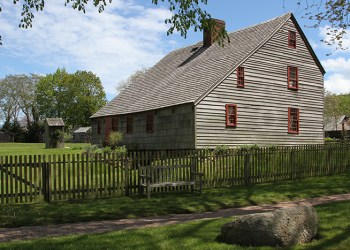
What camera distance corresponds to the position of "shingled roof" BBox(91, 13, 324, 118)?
26.4 metres

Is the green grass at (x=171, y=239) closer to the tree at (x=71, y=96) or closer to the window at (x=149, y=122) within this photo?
the window at (x=149, y=122)

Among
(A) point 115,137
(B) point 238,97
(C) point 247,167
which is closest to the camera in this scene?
(C) point 247,167

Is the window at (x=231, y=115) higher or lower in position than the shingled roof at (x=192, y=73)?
lower

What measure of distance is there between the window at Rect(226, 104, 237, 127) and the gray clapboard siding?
294 mm

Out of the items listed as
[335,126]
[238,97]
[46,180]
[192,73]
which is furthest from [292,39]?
[335,126]

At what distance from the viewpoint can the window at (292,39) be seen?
2957 centimetres

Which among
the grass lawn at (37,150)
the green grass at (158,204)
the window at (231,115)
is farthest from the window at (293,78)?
the grass lawn at (37,150)

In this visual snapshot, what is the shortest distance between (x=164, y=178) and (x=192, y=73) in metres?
15.4

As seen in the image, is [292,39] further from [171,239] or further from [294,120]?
[171,239]

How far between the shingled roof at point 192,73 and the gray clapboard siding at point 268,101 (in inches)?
23.4

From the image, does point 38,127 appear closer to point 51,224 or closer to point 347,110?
point 347,110

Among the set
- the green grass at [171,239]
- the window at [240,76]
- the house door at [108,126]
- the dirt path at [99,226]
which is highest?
the window at [240,76]

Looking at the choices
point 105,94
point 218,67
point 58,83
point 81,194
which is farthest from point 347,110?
point 81,194

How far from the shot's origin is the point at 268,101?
2836 cm
